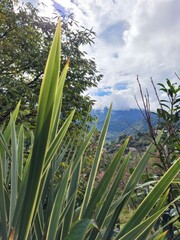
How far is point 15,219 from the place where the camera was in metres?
0.63

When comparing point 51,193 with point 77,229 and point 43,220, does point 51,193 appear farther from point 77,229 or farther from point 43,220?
point 77,229

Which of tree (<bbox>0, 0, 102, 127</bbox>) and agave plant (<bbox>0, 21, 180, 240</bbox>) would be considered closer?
agave plant (<bbox>0, 21, 180, 240</bbox>)

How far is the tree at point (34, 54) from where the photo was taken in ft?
15.9

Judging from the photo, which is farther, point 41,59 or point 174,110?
point 41,59

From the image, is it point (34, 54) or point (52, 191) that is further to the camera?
point (34, 54)

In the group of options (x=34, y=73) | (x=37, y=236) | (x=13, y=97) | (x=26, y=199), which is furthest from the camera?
(x=34, y=73)

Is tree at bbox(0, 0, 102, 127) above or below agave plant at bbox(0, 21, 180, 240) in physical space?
above

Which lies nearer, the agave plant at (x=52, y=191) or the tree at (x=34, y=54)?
the agave plant at (x=52, y=191)

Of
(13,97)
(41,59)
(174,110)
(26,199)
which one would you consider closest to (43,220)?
(26,199)

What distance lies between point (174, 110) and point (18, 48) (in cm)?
395

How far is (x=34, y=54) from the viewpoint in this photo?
4918 mm

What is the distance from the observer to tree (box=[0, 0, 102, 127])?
15.9ft

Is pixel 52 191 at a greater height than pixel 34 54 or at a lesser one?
lesser

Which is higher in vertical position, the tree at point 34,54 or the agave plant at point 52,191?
the tree at point 34,54
